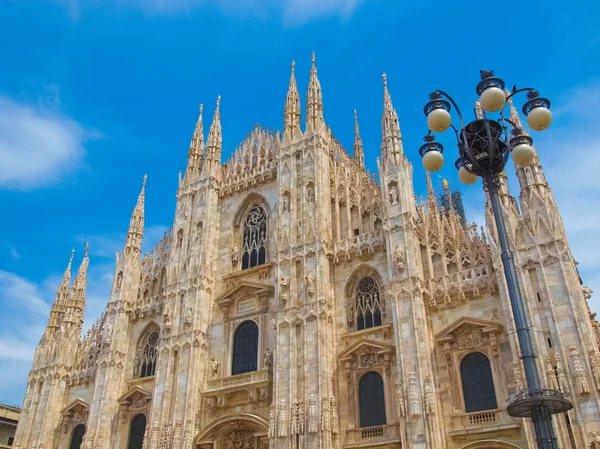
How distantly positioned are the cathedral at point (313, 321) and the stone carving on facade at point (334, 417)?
7 cm

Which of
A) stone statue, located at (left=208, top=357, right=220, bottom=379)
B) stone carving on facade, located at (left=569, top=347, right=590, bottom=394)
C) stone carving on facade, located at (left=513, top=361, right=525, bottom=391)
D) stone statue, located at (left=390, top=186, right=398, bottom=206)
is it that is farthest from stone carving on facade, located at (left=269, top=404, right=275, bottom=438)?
stone carving on facade, located at (left=569, top=347, right=590, bottom=394)

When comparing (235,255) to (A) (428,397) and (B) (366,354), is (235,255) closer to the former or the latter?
(B) (366,354)

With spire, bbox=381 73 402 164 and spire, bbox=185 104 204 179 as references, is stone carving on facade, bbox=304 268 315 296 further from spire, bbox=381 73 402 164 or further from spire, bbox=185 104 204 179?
spire, bbox=185 104 204 179

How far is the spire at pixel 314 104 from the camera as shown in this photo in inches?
1200

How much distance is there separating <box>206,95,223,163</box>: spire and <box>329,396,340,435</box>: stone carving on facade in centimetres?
1705

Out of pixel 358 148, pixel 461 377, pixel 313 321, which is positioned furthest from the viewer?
pixel 358 148

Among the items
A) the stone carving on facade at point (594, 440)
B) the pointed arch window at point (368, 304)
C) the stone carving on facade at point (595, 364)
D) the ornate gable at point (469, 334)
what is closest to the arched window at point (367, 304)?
the pointed arch window at point (368, 304)

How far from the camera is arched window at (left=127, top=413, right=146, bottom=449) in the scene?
28.2 meters

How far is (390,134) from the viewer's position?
2756 centimetres

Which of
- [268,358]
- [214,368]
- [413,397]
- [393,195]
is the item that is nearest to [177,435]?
[214,368]

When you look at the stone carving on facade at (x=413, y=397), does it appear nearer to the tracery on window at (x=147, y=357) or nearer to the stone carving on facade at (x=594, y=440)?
the stone carving on facade at (x=594, y=440)

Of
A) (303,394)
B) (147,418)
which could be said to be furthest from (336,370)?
(147,418)

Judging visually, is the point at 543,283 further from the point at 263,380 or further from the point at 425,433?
the point at 263,380

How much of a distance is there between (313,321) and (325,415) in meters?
4.01
